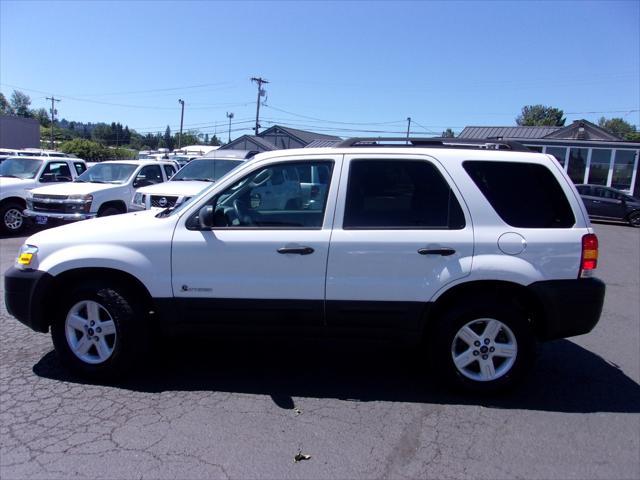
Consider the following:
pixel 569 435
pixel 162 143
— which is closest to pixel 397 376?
pixel 569 435

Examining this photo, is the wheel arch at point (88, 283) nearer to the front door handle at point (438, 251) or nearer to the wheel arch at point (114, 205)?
the front door handle at point (438, 251)

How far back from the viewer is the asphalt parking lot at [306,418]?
3.01 m

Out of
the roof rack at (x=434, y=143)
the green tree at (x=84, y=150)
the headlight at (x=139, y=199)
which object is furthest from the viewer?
the green tree at (x=84, y=150)

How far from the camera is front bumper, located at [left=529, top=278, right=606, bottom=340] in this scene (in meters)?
3.75

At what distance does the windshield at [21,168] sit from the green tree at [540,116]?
92.5 meters

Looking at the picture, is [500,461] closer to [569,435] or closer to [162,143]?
[569,435]

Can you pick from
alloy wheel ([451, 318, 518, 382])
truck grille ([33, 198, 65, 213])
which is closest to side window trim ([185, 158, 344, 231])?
alloy wheel ([451, 318, 518, 382])

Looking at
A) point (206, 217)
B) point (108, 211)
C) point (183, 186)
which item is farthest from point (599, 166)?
point (206, 217)

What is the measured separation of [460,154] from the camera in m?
3.93

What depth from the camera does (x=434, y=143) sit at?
4.28 m

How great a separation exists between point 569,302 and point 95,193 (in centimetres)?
996

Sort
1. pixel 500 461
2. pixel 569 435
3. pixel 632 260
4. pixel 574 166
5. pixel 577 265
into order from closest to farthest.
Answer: pixel 500 461 → pixel 569 435 → pixel 577 265 → pixel 632 260 → pixel 574 166

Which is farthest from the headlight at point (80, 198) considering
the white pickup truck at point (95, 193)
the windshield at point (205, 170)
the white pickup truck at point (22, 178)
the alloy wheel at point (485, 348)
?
the alloy wheel at point (485, 348)

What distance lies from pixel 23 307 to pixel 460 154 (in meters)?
3.66
